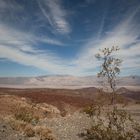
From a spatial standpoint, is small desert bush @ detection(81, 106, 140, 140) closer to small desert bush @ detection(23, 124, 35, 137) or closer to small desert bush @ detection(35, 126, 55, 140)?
small desert bush @ detection(35, 126, 55, 140)

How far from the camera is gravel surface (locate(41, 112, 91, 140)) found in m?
16.9

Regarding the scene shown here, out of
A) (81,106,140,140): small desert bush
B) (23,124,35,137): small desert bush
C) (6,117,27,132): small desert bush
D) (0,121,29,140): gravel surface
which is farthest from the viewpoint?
(6,117,27,132): small desert bush

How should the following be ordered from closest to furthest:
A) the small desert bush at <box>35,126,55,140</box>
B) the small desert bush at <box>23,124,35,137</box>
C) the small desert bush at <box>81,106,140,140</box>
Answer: the small desert bush at <box>81,106,140,140</box>, the small desert bush at <box>35,126,55,140</box>, the small desert bush at <box>23,124,35,137</box>

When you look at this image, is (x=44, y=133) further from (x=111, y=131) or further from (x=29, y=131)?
(x=111, y=131)

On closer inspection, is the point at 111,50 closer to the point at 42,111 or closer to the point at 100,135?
the point at 100,135

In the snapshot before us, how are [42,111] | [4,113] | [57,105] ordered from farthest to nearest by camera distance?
[57,105], [42,111], [4,113]

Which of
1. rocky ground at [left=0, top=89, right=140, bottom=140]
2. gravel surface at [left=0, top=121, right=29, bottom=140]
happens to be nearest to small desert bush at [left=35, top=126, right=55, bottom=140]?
rocky ground at [left=0, top=89, right=140, bottom=140]

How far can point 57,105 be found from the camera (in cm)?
3231

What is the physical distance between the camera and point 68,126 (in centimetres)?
1919

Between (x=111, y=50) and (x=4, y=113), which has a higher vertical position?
(x=111, y=50)

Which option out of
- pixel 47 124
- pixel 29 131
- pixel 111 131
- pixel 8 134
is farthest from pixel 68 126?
pixel 8 134

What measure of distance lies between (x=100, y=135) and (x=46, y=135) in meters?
3.12

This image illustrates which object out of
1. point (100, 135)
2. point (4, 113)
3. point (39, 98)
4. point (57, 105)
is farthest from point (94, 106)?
point (39, 98)

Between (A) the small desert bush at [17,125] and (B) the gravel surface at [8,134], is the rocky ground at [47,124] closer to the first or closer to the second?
(B) the gravel surface at [8,134]
